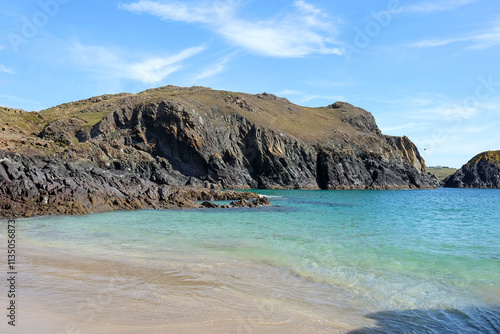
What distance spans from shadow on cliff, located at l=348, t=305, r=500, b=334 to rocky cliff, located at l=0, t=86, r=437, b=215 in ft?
82.4

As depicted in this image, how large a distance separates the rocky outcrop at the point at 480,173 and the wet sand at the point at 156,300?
416 ft

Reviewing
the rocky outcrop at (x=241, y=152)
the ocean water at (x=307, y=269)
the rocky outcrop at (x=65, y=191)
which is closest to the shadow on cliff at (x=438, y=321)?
the ocean water at (x=307, y=269)

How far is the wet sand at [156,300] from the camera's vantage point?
236 inches

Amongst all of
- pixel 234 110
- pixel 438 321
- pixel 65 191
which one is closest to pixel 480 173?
pixel 234 110

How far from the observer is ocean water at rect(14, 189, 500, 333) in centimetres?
705

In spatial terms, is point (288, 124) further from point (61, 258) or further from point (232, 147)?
point (61, 258)

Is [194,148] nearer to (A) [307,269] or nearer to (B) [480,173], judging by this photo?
(A) [307,269]

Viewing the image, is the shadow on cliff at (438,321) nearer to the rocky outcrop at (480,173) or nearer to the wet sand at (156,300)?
the wet sand at (156,300)

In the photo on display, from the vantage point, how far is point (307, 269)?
10.6 metres

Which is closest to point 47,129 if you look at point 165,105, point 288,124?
point 165,105

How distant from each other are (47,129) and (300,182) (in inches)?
1983

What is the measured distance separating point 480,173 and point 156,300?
131 metres

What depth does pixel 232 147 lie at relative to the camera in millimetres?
76125

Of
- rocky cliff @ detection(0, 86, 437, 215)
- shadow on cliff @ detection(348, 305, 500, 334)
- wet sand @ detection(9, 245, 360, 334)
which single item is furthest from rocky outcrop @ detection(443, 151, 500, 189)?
wet sand @ detection(9, 245, 360, 334)
